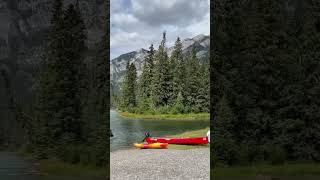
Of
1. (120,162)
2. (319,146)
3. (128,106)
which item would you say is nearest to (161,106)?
(128,106)

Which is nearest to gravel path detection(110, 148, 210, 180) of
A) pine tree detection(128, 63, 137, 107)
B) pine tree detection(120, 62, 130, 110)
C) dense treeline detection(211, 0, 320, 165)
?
dense treeline detection(211, 0, 320, 165)

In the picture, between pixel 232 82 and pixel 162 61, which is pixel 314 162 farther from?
pixel 162 61

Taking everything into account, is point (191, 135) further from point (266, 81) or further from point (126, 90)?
point (266, 81)

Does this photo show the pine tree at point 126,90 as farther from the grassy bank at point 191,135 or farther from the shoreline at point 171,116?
the grassy bank at point 191,135

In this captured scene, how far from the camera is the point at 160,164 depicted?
657 inches

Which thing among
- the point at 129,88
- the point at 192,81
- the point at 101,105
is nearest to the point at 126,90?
the point at 129,88

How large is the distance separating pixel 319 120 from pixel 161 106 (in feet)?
19.8

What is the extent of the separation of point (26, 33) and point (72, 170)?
5535 mm

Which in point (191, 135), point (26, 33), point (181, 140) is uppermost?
point (26, 33)

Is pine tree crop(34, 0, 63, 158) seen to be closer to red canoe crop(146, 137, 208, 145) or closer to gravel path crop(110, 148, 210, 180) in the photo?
gravel path crop(110, 148, 210, 180)

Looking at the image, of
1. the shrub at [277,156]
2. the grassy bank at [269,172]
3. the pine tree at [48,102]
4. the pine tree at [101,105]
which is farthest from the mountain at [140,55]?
the grassy bank at [269,172]

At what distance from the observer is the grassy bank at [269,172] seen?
14695 mm

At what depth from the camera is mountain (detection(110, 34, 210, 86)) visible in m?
18.5

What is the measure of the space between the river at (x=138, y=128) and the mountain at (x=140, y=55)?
5.88 feet
